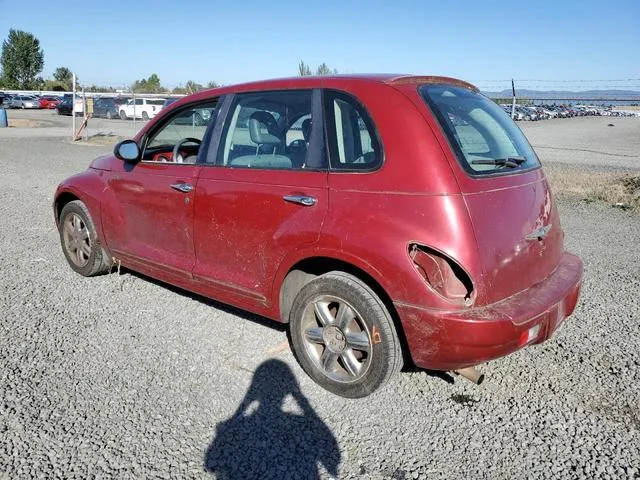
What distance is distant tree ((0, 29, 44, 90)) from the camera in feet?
297

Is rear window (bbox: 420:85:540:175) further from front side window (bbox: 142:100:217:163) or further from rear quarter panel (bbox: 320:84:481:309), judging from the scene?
front side window (bbox: 142:100:217:163)

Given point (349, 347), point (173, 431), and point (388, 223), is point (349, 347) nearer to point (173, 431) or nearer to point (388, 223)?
point (388, 223)

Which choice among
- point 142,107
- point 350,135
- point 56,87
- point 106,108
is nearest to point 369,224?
point 350,135

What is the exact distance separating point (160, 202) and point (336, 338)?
1.79 metres

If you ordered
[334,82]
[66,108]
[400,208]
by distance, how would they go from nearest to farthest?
[400,208] < [334,82] < [66,108]

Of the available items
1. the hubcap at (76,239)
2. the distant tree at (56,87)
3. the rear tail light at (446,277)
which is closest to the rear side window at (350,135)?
the rear tail light at (446,277)

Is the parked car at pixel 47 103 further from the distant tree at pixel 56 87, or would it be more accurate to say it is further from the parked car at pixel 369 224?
the parked car at pixel 369 224

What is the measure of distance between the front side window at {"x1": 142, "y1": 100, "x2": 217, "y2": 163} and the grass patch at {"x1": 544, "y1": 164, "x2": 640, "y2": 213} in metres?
7.59

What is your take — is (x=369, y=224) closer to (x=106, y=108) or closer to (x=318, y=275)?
(x=318, y=275)

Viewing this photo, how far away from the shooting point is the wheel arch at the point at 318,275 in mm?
3139

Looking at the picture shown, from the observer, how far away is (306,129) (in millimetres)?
3535

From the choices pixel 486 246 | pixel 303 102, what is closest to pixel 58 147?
pixel 303 102

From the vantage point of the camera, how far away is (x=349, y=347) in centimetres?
330

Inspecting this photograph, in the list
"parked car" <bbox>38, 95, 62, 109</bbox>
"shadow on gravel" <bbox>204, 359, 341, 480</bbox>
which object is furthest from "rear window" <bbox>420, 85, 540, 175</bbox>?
"parked car" <bbox>38, 95, 62, 109</bbox>
